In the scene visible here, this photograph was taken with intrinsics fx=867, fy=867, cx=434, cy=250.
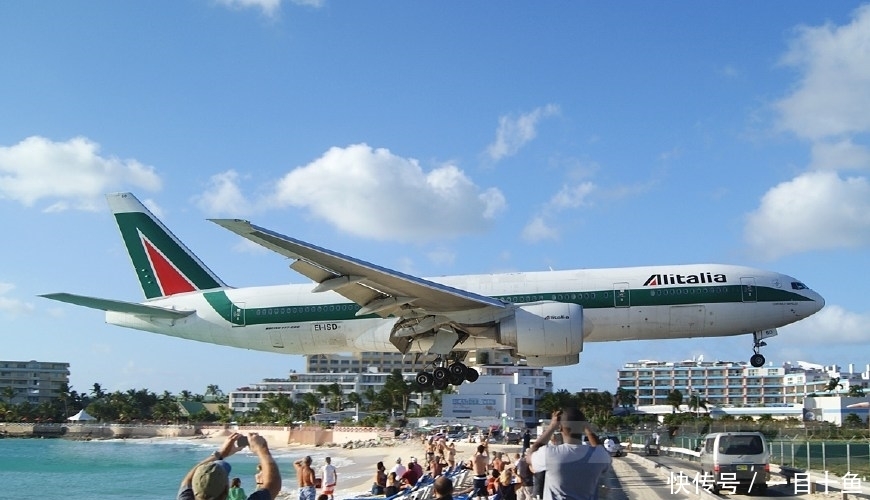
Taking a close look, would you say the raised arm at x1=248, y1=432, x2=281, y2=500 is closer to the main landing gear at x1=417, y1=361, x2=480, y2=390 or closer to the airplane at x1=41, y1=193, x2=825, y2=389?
the airplane at x1=41, y1=193, x2=825, y2=389

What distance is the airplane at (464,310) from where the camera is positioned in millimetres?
26484

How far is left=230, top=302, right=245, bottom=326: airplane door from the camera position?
3103cm

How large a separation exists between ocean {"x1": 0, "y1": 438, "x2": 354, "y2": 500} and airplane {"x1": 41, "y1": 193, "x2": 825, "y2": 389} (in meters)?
9.45

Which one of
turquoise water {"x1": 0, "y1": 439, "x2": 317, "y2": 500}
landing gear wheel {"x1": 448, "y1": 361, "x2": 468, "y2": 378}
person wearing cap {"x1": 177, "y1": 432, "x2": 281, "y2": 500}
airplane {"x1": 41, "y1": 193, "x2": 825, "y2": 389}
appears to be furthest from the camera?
turquoise water {"x1": 0, "y1": 439, "x2": 317, "y2": 500}

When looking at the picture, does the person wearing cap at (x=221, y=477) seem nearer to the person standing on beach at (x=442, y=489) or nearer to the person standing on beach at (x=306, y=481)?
the person standing on beach at (x=442, y=489)

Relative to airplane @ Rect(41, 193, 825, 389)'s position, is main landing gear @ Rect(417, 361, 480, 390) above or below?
below

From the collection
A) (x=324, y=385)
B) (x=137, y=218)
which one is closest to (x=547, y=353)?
(x=137, y=218)

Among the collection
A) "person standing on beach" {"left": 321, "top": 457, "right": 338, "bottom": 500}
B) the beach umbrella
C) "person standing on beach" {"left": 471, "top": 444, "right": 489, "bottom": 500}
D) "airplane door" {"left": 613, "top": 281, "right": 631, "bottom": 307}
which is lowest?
the beach umbrella

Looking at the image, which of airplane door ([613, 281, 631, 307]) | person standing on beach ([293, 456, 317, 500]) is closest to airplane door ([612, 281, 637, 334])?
airplane door ([613, 281, 631, 307])

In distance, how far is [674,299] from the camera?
27719 millimetres

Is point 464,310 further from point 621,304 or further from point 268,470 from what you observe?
point 268,470

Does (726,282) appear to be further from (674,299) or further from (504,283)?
(504,283)

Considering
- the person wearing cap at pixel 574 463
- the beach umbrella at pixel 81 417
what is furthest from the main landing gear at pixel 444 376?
the beach umbrella at pixel 81 417

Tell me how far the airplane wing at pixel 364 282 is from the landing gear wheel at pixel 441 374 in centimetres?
256
